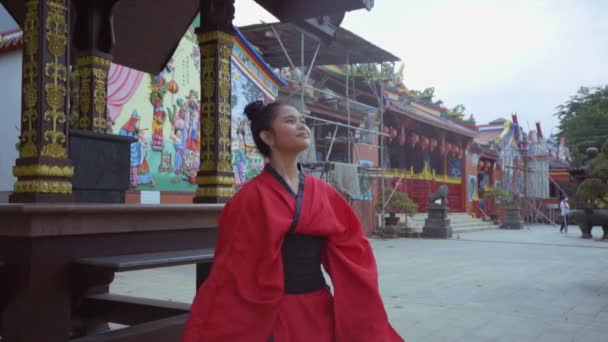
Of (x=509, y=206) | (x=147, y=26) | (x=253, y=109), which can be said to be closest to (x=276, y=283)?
(x=253, y=109)

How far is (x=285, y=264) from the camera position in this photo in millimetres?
2293

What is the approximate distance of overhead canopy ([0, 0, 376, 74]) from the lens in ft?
17.3

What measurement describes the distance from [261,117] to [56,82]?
4.88ft

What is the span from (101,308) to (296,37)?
11084 mm

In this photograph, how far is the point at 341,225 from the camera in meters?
2.39

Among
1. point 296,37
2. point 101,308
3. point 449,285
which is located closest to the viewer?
point 101,308

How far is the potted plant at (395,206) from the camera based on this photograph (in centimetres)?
1752

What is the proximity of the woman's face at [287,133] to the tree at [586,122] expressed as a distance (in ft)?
111

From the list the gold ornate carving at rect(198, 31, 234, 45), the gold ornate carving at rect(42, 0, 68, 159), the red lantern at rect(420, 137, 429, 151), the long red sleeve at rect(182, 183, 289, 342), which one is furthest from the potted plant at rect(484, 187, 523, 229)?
the long red sleeve at rect(182, 183, 289, 342)

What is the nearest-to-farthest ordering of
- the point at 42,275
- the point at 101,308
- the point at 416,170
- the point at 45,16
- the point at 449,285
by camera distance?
the point at 42,275, the point at 45,16, the point at 101,308, the point at 449,285, the point at 416,170

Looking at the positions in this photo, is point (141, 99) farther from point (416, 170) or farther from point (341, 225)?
point (416, 170)

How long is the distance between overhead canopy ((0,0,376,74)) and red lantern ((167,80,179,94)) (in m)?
4.79

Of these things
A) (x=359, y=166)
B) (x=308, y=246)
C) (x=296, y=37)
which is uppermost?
(x=296, y=37)


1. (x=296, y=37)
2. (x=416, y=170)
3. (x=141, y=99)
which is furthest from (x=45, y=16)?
(x=416, y=170)
